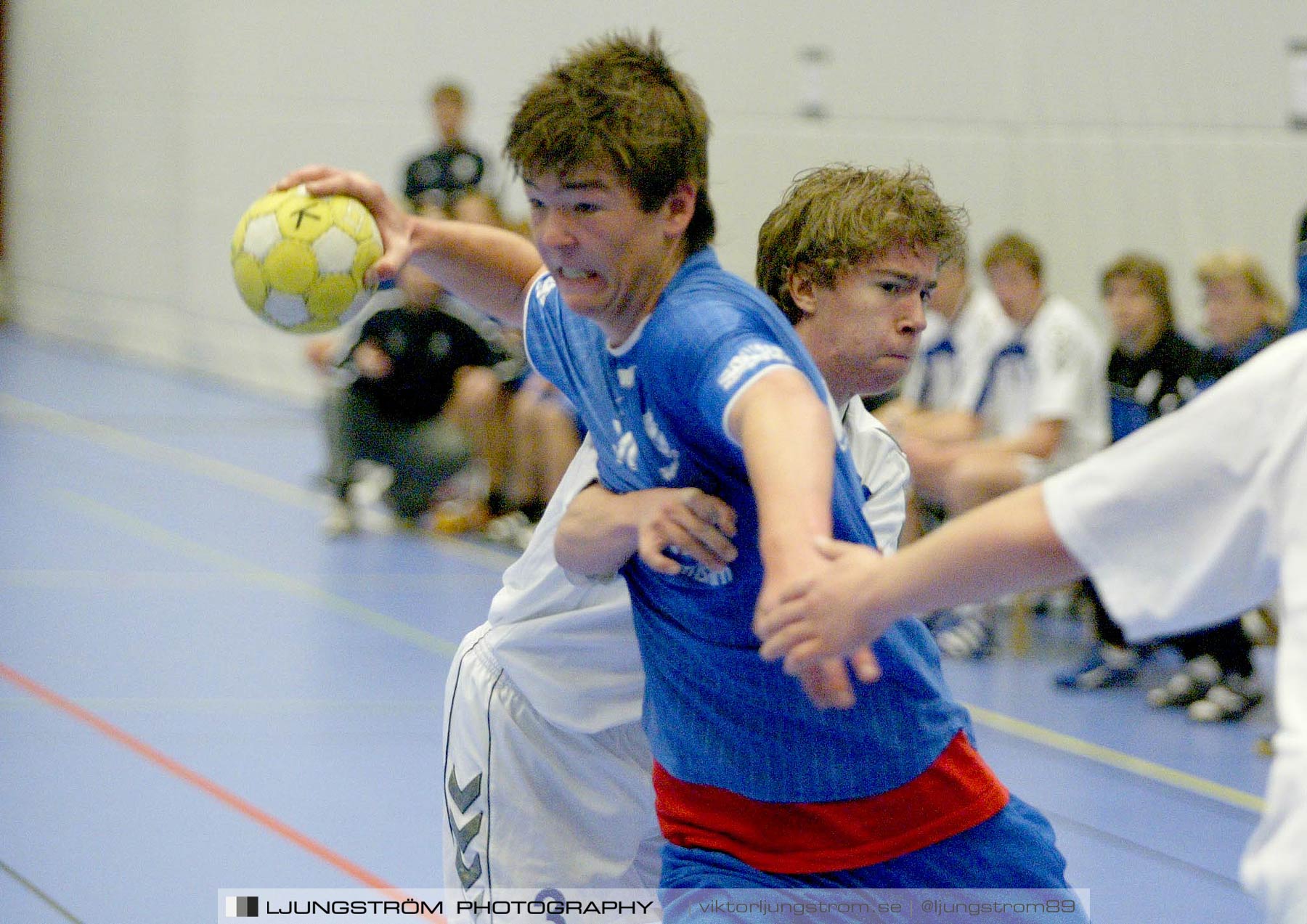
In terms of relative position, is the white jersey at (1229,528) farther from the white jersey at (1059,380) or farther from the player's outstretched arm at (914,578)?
the white jersey at (1059,380)

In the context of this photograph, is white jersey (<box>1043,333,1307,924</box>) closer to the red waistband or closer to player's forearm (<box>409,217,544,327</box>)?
the red waistband

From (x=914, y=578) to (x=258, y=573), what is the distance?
6.49 m

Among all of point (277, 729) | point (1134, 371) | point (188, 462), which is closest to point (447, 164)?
point (188, 462)

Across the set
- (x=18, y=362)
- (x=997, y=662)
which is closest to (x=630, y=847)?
(x=997, y=662)

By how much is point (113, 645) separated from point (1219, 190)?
551cm

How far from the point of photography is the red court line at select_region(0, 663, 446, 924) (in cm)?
420

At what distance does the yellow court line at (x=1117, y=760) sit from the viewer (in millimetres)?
4969

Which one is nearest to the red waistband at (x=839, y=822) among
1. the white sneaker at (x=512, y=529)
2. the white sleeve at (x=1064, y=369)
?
the white sleeve at (x=1064, y=369)

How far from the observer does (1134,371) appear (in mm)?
6477

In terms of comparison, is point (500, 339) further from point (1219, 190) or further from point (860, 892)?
point (860, 892)

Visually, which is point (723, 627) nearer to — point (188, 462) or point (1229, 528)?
point (1229, 528)

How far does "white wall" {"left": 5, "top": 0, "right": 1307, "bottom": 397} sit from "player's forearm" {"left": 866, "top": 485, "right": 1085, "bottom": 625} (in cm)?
205

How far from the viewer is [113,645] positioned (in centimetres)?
651

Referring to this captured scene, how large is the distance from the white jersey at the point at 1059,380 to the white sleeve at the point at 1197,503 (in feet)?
16.5
